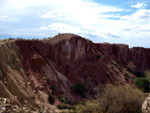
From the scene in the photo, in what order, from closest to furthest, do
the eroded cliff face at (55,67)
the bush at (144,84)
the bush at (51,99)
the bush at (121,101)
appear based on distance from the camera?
the bush at (121,101), the eroded cliff face at (55,67), the bush at (51,99), the bush at (144,84)

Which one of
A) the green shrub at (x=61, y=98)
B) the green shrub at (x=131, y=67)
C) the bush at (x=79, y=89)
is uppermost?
the green shrub at (x=131, y=67)

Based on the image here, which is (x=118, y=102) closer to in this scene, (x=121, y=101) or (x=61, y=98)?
(x=121, y=101)

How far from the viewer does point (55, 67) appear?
3441cm

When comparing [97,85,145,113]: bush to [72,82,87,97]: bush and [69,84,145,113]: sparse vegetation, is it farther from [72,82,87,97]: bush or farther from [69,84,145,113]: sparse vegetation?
[72,82,87,97]: bush

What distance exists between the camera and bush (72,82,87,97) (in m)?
32.4

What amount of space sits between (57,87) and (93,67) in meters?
9.40

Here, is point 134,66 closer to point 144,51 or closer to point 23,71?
point 144,51

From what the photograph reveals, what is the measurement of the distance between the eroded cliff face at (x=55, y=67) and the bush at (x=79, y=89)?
576 mm

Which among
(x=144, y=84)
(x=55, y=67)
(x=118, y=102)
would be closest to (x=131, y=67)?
(x=144, y=84)

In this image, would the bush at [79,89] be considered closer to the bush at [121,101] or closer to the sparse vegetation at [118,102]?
the sparse vegetation at [118,102]

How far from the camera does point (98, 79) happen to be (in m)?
37.6

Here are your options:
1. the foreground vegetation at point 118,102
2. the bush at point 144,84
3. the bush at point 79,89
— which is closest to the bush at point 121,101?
the foreground vegetation at point 118,102

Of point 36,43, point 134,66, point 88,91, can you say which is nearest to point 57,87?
point 88,91

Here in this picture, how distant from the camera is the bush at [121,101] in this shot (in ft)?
53.4
